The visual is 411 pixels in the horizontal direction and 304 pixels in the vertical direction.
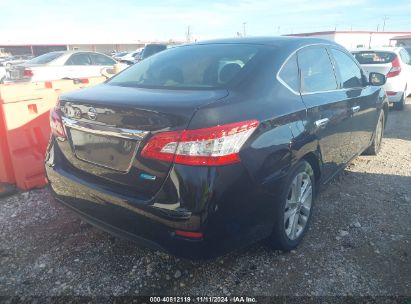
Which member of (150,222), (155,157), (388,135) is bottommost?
(388,135)

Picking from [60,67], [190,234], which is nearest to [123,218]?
[190,234]

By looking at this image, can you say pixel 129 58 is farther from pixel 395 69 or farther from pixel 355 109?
pixel 355 109

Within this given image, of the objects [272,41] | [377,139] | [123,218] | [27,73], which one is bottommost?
[377,139]

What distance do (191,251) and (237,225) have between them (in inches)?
12.5

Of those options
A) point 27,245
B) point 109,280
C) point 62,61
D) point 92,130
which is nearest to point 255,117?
point 92,130

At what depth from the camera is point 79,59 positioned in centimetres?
1123

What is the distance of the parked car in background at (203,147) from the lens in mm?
1936

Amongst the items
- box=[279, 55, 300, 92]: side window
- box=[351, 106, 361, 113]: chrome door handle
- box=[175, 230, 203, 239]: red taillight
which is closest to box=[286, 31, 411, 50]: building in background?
box=[351, 106, 361, 113]: chrome door handle

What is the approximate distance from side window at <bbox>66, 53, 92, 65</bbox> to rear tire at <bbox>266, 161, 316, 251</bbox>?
32.7 ft

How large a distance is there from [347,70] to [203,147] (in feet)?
8.55

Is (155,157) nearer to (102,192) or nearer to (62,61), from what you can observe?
(102,192)

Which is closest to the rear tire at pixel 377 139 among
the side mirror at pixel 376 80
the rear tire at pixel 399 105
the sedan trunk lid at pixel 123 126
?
the side mirror at pixel 376 80

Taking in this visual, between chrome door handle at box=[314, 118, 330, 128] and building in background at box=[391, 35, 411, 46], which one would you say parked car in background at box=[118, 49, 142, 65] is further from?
building in background at box=[391, 35, 411, 46]

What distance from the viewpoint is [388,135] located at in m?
6.41
